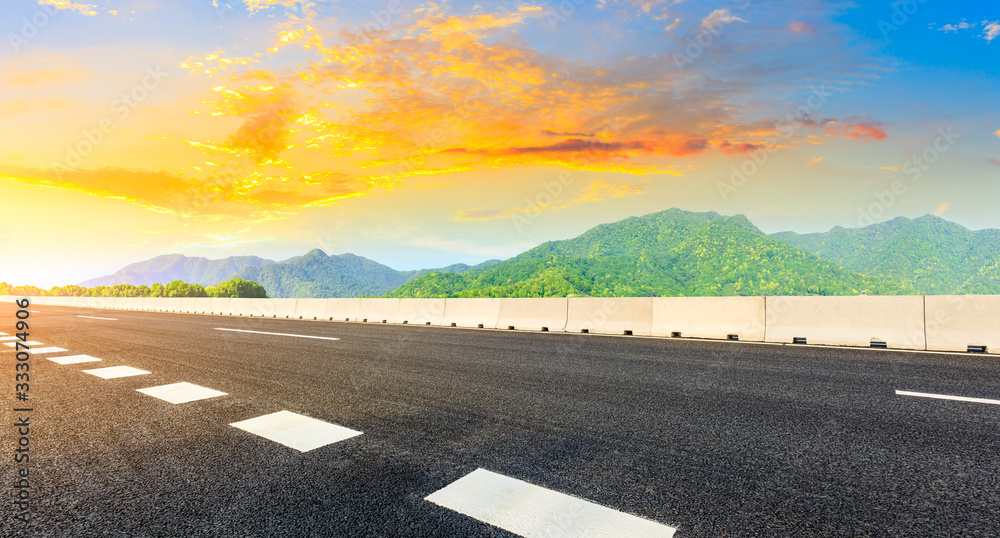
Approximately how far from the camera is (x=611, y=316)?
13.2m

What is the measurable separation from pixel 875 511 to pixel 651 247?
5995 inches

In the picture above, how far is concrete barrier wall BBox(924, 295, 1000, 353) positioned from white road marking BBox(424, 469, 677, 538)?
9619 millimetres

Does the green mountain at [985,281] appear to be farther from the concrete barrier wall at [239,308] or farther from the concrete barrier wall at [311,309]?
the concrete barrier wall at [239,308]

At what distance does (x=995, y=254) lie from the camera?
144 m

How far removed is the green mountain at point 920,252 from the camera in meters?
126

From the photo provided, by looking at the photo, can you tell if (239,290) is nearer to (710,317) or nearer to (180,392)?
(710,317)

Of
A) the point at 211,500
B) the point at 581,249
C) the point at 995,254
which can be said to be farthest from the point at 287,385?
the point at 995,254

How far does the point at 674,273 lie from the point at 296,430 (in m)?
121

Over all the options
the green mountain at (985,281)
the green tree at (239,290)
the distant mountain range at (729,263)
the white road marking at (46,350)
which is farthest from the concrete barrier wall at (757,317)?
the green mountain at (985,281)

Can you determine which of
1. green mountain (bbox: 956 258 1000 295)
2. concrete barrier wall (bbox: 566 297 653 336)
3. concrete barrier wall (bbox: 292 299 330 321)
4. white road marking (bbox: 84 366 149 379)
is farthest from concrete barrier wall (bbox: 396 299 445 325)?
green mountain (bbox: 956 258 1000 295)

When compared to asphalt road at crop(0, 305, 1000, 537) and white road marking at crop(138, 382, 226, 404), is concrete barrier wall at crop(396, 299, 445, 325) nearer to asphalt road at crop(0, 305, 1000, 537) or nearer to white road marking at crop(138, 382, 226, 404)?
asphalt road at crop(0, 305, 1000, 537)

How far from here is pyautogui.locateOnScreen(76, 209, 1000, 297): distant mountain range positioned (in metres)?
92.5

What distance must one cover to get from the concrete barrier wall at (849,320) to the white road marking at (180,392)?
34.1ft

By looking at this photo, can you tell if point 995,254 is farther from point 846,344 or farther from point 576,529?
point 576,529
